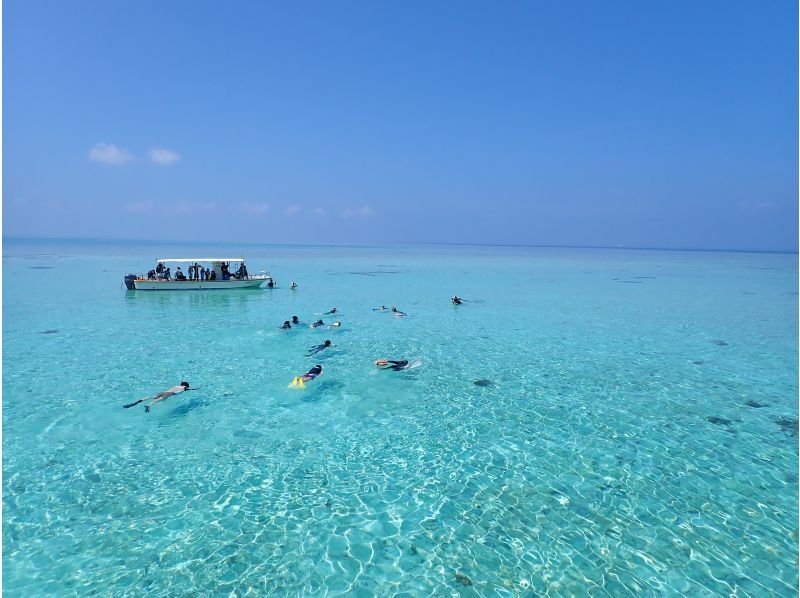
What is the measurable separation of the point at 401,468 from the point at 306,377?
6.99m

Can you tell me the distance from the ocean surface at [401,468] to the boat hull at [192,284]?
16.6m

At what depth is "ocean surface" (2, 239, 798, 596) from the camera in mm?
7371

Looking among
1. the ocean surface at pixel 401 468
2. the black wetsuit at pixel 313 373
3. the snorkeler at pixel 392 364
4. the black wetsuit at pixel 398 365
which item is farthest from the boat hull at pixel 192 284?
the black wetsuit at pixel 398 365

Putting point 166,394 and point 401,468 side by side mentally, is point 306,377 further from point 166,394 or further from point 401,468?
point 401,468

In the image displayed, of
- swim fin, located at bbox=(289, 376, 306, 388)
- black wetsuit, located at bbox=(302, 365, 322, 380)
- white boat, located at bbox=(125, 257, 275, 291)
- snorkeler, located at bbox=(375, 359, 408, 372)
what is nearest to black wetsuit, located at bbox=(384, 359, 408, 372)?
snorkeler, located at bbox=(375, 359, 408, 372)

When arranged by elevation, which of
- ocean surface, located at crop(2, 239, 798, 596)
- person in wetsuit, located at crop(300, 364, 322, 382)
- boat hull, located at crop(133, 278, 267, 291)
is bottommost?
ocean surface, located at crop(2, 239, 798, 596)

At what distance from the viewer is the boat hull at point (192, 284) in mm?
38781

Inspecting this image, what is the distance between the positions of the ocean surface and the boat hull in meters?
16.6

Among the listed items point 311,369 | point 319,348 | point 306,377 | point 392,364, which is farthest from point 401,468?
point 319,348

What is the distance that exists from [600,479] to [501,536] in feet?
11.1

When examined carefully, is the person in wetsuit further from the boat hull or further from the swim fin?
the boat hull

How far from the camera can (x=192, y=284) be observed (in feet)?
132

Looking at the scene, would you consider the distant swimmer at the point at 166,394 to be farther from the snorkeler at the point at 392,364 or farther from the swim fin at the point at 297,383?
the snorkeler at the point at 392,364

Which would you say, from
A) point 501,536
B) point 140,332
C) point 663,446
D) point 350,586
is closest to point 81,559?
point 350,586
